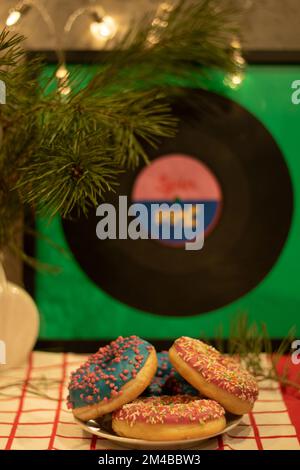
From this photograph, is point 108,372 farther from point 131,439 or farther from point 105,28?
point 105,28

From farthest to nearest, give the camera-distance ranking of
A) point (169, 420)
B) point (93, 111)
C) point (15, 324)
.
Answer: point (15, 324), point (93, 111), point (169, 420)

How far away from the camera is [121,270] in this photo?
90cm

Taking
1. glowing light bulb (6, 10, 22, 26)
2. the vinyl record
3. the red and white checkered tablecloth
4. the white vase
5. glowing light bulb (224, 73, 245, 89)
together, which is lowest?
the red and white checkered tablecloth

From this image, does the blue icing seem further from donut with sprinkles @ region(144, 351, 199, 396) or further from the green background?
the green background

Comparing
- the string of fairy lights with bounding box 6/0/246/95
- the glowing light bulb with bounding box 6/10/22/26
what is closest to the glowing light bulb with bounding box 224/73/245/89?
the string of fairy lights with bounding box 6/0/246/95

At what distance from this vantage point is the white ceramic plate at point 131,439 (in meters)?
0.60

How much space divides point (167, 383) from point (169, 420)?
9 centimetres

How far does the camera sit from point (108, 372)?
25.4 inches

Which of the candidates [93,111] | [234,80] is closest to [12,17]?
[93,111]

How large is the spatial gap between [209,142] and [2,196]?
0.27 metres

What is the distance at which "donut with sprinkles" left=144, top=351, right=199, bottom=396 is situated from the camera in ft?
2.24

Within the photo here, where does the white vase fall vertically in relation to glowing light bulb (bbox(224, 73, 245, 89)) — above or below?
below
